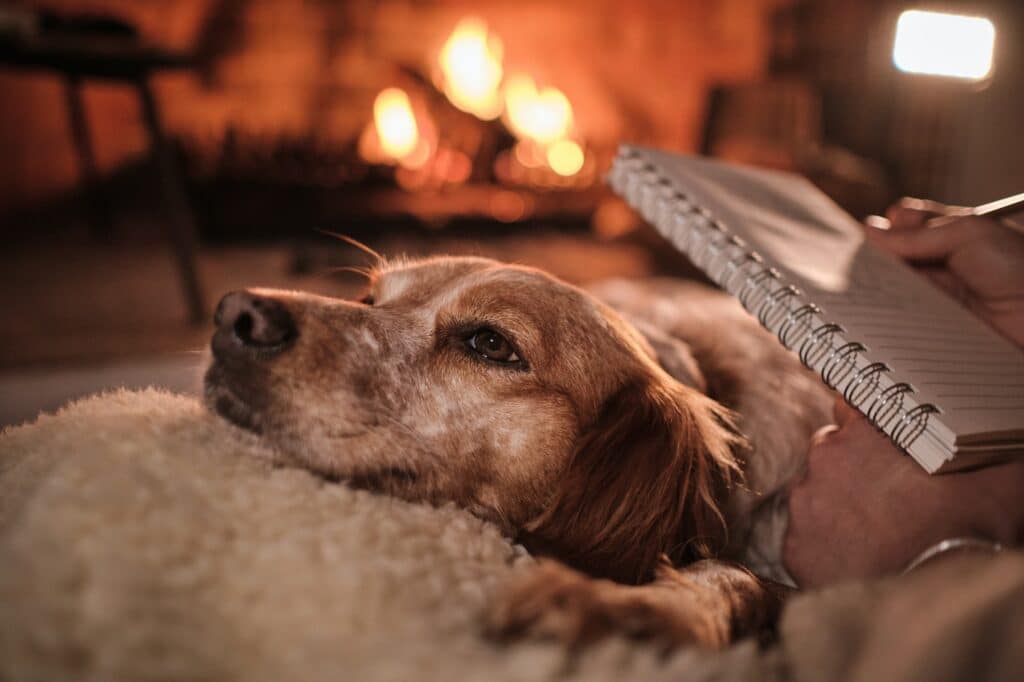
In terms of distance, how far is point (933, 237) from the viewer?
1.58 meters

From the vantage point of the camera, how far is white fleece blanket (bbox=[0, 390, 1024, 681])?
0.60 metres

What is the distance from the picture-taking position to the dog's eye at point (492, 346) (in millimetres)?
1318

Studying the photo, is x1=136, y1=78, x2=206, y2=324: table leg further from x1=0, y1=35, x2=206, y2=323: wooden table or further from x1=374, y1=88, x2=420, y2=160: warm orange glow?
x1=374, y1=88, x2=420, y2=160: warm orange glow

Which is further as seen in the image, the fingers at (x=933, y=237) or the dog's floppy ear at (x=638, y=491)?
the fingers at (x=933, y=237)

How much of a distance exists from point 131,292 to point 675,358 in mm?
3494

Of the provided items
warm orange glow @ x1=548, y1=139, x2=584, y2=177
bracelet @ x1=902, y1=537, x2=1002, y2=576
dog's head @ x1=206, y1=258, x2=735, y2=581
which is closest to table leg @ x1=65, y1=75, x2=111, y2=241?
warm orange glow @ x1=548, y1=139, x2=584, y2=177

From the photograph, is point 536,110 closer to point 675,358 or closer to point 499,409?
point 675,358

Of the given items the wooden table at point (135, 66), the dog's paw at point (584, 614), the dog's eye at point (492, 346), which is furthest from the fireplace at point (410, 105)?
the dog's paw at point (584, 614)

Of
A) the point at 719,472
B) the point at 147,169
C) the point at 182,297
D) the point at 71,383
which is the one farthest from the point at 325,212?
the point at 719,472

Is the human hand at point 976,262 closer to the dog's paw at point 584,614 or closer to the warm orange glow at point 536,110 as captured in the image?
the dog's paw at point 584,614

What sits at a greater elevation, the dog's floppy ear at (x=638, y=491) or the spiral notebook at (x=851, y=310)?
the spiral notebook at (x=851, y=310)

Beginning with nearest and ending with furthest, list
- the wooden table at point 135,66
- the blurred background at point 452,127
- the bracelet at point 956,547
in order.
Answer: the bracelet at point 956,547, the wooden table at point 135,66, the blurred background at point 452,127

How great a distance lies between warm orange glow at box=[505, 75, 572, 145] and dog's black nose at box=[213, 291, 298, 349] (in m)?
4.88

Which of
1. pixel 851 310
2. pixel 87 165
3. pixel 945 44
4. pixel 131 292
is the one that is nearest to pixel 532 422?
pixel 851 310
